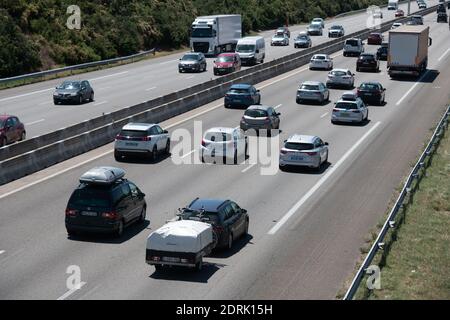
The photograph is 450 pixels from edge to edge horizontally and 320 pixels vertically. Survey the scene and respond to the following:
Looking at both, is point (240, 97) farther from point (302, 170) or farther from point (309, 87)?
point (302, 170)

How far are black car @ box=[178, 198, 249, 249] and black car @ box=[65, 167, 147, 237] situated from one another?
1.84 metres

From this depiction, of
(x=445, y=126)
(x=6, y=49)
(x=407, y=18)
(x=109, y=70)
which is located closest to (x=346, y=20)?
(x=407, y=18)

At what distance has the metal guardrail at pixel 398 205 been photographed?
19.1 metres

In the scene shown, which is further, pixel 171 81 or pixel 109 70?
pixel 109 70

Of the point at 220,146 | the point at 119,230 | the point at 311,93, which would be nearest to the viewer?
the point at 119,230

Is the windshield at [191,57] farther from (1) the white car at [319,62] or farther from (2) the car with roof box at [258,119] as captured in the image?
(2) the car with roof box at [258,119]

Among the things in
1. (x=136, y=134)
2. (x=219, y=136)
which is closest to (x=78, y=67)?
(x=136, y=134)

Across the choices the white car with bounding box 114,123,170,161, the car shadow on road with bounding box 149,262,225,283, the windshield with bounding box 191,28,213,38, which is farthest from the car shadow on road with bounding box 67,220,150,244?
the windshield with bounding box 191,28,213,38

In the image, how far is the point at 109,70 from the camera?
74.0 meters

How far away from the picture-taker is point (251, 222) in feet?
89.1

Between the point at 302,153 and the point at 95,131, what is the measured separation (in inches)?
394

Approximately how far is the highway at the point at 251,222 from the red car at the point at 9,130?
324 cm
